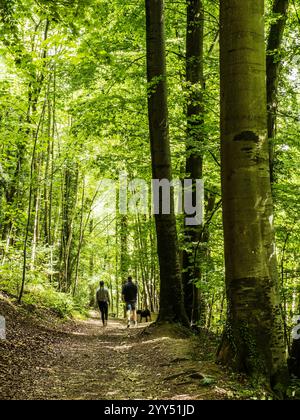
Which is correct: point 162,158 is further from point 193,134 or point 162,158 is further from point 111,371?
point 111,371

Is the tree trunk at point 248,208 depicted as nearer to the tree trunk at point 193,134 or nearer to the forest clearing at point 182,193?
the forest clearing at point 182,193

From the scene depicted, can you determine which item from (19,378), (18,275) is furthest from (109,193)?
(19,378)

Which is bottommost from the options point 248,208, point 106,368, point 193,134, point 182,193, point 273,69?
point 106,368

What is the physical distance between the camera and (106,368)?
7832 millimetres

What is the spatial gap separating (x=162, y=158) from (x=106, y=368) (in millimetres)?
5092

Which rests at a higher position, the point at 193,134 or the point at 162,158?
the point at 193,134

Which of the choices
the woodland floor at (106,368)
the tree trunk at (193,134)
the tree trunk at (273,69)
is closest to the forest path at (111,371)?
the woodland floor at (106,368)

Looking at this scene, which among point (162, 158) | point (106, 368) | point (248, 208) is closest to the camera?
point (248, 208)

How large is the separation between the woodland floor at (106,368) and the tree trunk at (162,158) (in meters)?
0.78

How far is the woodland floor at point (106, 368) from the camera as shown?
216 inches

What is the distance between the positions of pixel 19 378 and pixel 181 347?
3.27 m

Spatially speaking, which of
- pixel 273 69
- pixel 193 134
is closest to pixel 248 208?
pixel 273 69

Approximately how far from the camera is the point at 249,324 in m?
5.48
